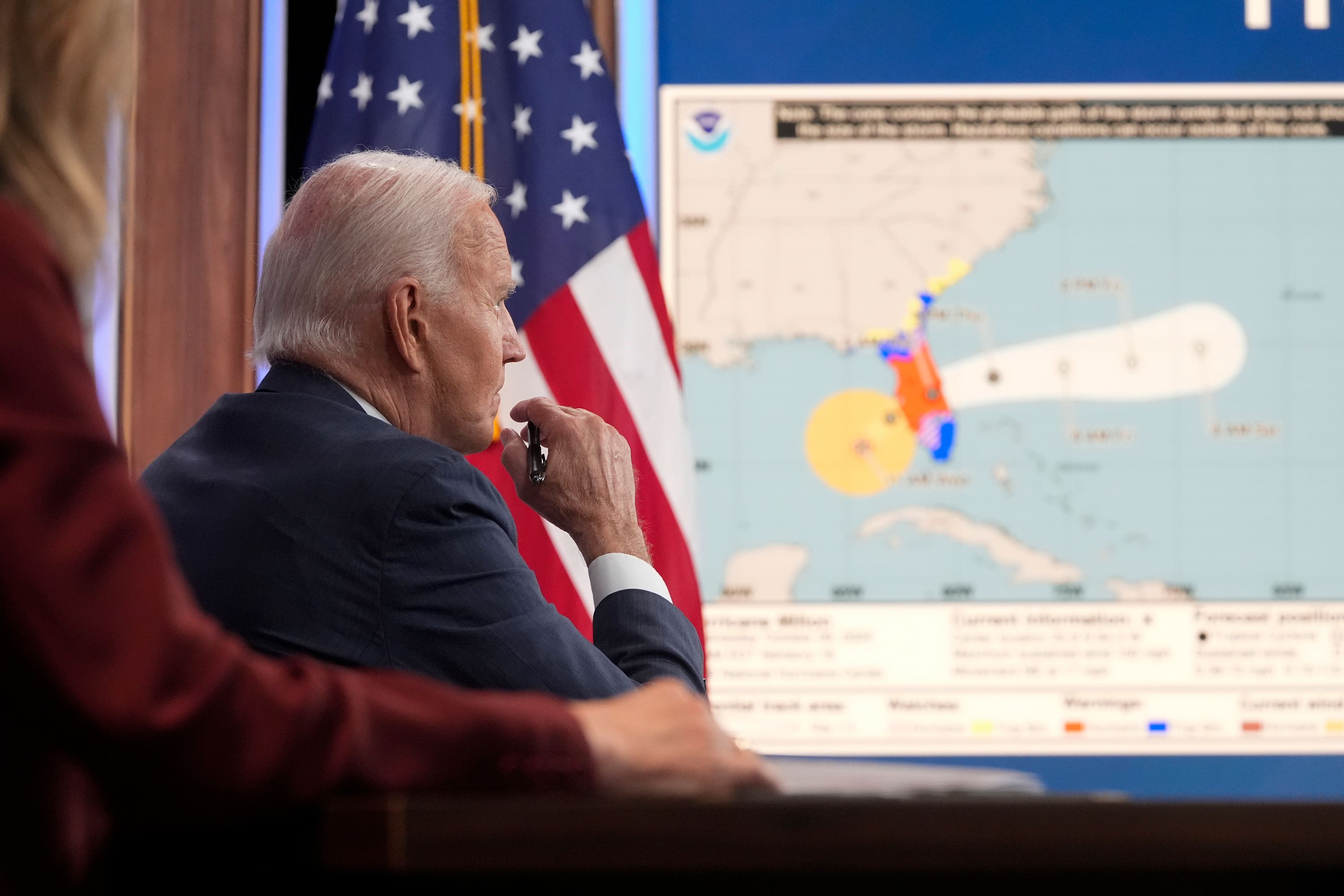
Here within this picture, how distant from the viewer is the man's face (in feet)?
5.54

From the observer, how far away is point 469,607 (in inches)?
49.9

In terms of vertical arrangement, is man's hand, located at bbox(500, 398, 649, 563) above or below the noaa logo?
below

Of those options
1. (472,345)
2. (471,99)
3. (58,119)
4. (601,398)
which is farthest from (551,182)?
(58,119)

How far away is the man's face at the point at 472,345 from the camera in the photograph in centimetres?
169

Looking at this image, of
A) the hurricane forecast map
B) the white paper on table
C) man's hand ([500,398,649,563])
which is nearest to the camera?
the white paper on table

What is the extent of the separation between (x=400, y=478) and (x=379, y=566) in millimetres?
90

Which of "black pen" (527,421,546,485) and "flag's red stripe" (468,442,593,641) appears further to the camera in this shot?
"flag's red stripe" (468,442,593,641)

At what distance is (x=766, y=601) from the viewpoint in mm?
2725

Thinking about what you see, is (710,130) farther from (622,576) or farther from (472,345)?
(622,576)

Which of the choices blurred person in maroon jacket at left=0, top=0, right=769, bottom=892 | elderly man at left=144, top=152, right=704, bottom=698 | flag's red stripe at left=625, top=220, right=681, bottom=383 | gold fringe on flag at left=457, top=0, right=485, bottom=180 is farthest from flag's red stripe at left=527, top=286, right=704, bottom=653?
blurred person in maroon jacket at left=0, top=0, right=769, bottom=892

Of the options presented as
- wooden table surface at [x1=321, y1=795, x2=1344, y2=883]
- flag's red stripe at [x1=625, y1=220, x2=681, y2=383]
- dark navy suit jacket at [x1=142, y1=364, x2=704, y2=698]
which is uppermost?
flag's red stripe at [x1=625, y1=220, x2=681, y2=383]

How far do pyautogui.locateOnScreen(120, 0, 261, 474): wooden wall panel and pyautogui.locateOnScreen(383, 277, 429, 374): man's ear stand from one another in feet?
3.62

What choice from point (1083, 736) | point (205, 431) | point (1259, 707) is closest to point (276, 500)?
point (205, 431)

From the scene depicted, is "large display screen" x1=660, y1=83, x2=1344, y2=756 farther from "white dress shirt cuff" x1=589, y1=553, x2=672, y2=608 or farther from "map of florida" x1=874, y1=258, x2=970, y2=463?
"white dress shirt cuff" x1=589, y1=553, x2=672, y2=608
